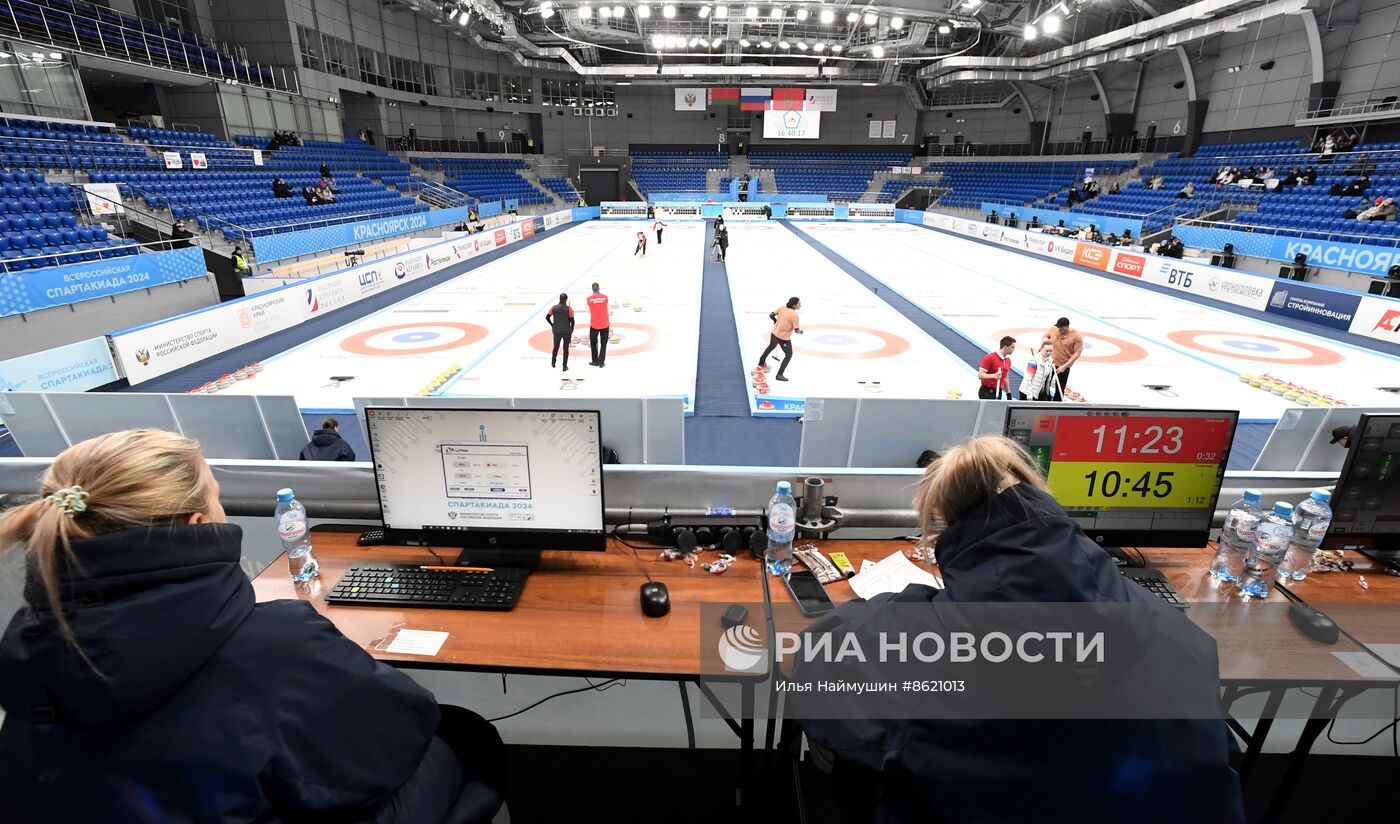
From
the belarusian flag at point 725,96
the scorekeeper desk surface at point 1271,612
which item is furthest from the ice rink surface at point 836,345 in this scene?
the belarusian flag at point 725,96

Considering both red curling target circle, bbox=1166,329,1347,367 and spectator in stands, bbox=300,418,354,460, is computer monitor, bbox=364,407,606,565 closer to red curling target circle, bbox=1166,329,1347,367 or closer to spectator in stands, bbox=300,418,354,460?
spectator in stands, bbox=300,418,354,460

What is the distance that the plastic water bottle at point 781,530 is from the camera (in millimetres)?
3100

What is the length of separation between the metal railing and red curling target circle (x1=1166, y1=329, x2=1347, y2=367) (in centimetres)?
3166

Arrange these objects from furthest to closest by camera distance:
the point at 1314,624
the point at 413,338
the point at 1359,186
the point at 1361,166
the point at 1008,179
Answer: the point at 1008,179
the point at 1361,166
the point at 1359,186
the point at 413,338
the point at 1314,624

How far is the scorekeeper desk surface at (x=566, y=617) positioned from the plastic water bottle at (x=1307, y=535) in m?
2.76

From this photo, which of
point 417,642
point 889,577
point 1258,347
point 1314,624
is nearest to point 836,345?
point 1258,347

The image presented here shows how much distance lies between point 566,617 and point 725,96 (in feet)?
163

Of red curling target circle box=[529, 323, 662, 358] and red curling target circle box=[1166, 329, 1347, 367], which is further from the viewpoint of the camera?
red curling target circle box=[529, 323, 662, 358]

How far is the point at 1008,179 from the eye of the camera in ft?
143

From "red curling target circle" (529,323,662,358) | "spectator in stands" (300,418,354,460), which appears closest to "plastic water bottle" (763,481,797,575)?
"spectator in stands" (300,418,354,460)

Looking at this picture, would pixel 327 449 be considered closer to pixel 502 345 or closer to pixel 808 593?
pixel 808 593

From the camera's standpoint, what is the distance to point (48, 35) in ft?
61.8

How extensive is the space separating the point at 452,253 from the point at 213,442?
18.6m

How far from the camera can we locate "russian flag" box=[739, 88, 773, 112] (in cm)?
4497
